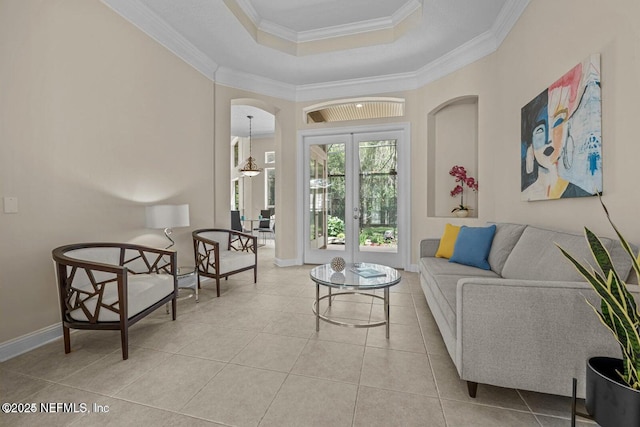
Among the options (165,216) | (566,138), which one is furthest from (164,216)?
(566,138)

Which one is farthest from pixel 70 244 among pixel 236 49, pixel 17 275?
pixel 236 49

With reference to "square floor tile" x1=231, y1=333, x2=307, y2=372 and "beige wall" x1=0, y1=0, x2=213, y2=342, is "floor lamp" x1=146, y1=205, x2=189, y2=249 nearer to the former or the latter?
"beige wall" x1=0, y1=0, x2=213, y2=342

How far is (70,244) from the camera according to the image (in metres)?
2.48

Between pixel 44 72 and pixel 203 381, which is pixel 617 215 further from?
pixel 44 72

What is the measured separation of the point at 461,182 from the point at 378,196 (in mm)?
1300

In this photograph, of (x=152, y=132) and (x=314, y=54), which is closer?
(x=152, y=132)

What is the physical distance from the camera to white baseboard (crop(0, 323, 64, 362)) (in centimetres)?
208

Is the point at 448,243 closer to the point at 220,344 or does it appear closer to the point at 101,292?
the point at 220,344

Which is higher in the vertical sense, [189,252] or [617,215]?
[617,215]

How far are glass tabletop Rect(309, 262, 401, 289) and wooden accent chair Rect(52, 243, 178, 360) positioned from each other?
137cm

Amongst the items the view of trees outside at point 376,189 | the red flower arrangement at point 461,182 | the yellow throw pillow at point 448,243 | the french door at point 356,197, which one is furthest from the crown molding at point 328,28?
the yellow throw pillow at point 448,243

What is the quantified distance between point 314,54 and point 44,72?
302 centimetres

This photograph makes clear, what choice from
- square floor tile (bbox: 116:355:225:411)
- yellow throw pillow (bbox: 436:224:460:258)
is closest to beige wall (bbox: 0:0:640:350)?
yellow throw pillow (bbox: 436:224:460:258)

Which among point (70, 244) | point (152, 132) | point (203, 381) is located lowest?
point (203, 381)
